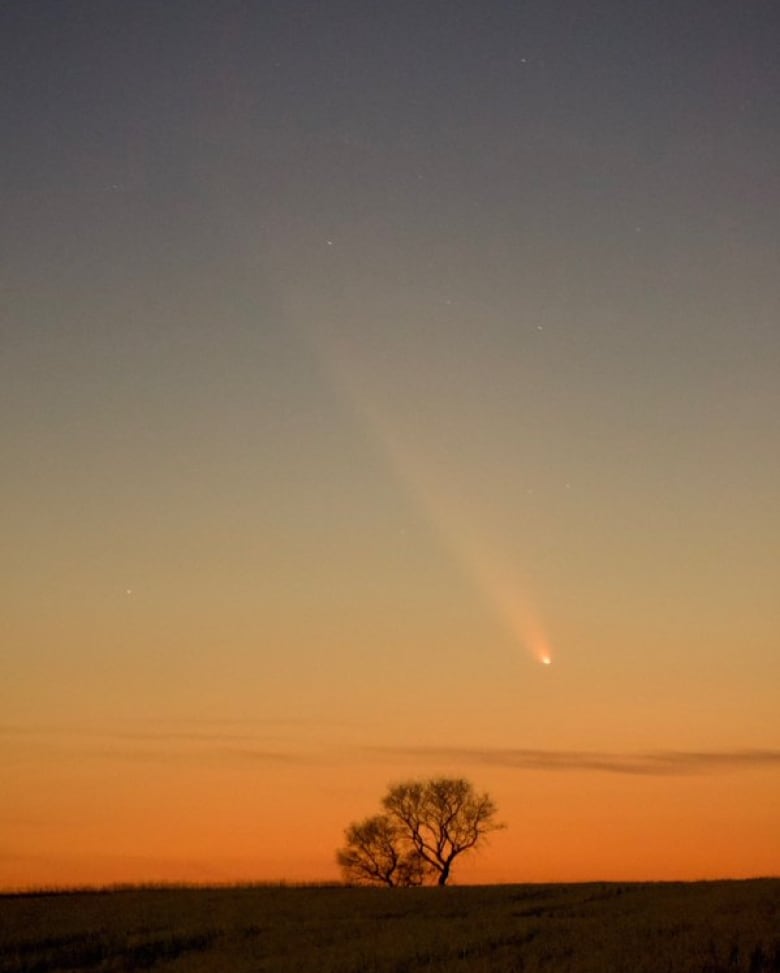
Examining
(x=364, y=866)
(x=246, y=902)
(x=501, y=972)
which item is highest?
(x=364, y=866)

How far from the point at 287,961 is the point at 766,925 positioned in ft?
47.8

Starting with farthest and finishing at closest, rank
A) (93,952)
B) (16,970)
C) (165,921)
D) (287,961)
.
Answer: (165,921) → (93,952) → (16,970) → (287,961)

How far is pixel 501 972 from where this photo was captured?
109 feet

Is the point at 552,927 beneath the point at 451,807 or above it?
beneath

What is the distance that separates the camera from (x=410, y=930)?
42875 millimetres

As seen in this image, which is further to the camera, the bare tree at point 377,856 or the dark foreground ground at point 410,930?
the bare tree at point 377,856

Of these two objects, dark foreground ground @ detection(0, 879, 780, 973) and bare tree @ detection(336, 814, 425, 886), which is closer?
dark foreground ground @ detection(0, 879, 780, 973)

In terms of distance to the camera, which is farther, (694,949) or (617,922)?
(617,922)

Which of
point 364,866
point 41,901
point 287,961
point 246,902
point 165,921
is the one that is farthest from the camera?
point 364,866

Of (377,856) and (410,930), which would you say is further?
(377,856)

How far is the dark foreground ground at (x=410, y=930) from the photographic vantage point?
3481 cm

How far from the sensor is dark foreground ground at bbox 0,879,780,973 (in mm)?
34812

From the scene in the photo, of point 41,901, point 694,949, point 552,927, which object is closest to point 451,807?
point 41,901

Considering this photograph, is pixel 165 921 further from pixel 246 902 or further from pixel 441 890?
pixel 441 890
